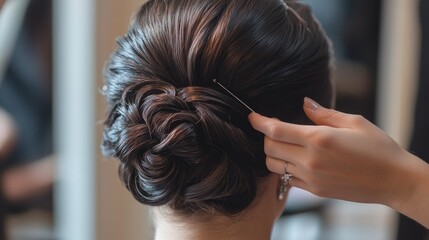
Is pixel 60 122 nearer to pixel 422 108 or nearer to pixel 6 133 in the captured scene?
pixel 6 133

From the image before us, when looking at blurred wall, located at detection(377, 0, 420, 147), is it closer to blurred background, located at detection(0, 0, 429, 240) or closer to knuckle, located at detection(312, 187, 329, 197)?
blurred background, located at detection(0, 0, 429, 240)

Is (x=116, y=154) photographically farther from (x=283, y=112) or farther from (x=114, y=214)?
(x=114, y=214)

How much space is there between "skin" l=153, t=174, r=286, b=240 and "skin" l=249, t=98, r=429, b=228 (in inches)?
3.0

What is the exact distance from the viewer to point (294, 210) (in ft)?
7.82

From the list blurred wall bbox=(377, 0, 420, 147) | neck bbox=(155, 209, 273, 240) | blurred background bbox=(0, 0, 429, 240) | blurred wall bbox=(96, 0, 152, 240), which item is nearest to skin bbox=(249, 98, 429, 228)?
neck bbox=(155, 209, 273, 240)

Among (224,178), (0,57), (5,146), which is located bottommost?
(224,178)

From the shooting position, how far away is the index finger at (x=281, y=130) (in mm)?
808

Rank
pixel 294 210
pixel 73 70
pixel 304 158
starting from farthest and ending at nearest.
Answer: pixel 294 210
pixel 73 70
pixel 304 158

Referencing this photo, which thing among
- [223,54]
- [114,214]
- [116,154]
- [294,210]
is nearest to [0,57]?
[114,214]

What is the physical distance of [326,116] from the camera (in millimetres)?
848

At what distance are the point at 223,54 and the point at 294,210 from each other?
5.33 feet

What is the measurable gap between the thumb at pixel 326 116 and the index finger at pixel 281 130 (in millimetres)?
50

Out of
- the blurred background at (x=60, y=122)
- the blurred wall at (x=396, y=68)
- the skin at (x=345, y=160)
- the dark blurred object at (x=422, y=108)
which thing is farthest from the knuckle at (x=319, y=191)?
the blurred wall at (x=396, y=68)

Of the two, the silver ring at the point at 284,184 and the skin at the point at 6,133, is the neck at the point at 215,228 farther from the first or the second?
the skin at the point at 6,133
